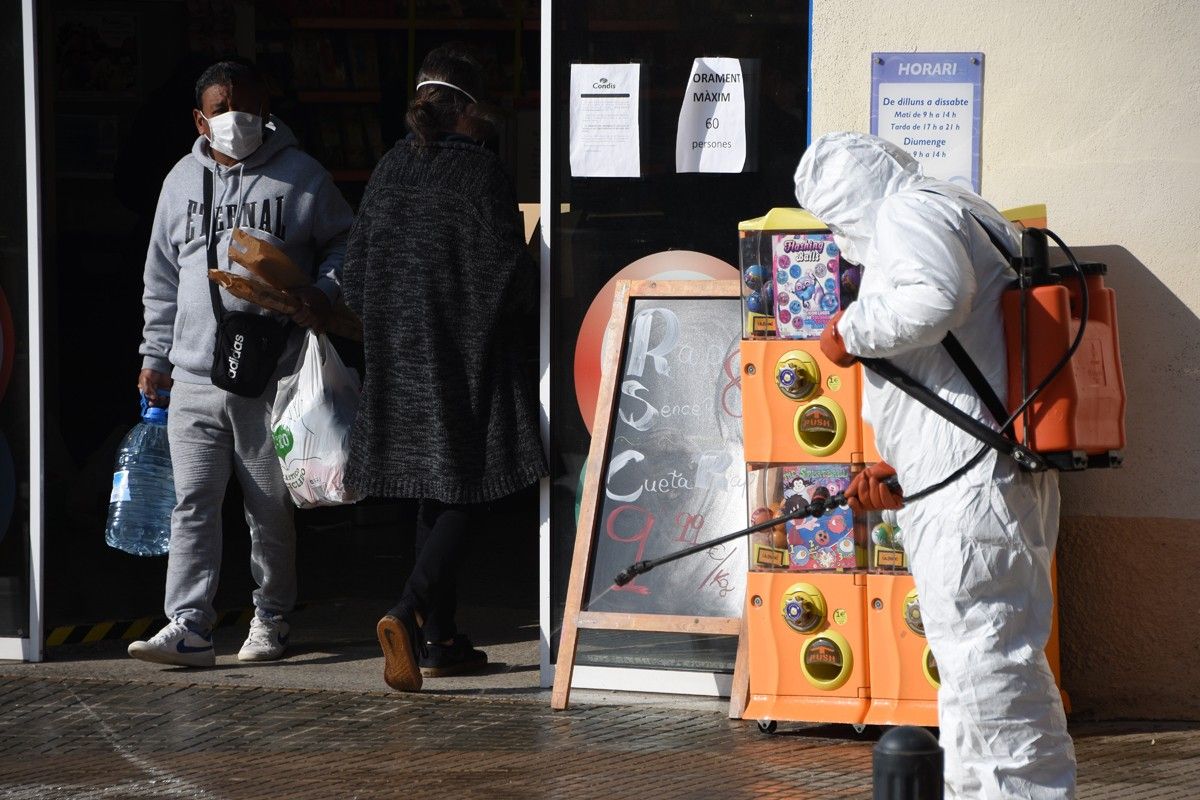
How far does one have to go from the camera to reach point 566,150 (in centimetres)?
600

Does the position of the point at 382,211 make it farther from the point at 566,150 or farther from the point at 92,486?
the point at 92,486

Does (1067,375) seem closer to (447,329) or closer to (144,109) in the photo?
(447,329)

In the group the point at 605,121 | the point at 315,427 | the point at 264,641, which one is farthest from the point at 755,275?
the point at 264,641

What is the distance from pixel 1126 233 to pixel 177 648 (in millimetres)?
3748

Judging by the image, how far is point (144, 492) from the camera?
21.5ft

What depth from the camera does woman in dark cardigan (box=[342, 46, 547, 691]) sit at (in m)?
5.83

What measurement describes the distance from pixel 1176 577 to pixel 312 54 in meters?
6.42

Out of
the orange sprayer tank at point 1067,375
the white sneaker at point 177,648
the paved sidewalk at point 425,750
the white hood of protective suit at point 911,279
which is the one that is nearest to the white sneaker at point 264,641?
the white sneaker at point 177,648

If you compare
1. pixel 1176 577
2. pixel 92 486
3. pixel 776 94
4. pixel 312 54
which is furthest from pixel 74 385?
pixel 1176 577

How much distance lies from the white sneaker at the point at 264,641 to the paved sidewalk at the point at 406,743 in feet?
0.28

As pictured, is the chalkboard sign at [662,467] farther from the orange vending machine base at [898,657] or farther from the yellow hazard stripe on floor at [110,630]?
the yellow hazard stripe on floor at [110,630]

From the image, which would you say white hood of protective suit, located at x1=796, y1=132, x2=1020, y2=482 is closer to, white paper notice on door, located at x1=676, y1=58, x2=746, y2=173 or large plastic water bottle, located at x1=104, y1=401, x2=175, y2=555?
white paper notice on door, located at x1=676, y1=58, x2=746, y2=173

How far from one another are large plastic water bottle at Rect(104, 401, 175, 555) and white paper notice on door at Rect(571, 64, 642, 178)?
2026 mm

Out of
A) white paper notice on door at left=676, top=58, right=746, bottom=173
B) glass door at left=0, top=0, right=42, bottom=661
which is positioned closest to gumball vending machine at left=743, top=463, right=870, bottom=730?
white paper notice on door at left=676, top=58, right=746, bottom=173
